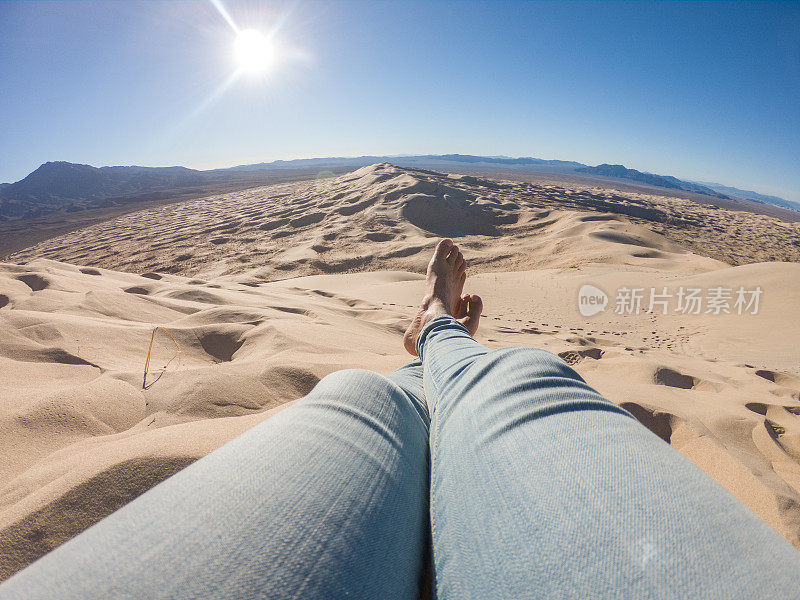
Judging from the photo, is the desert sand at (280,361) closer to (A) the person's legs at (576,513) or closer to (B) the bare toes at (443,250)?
(A) the person's legs at (576,513)

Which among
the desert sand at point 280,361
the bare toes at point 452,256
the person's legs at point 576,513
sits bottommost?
the desert sand at point 280,361

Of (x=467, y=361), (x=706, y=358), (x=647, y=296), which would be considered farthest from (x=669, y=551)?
(x=647, y=296)

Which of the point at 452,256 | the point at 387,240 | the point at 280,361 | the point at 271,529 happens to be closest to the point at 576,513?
the point at 271,529

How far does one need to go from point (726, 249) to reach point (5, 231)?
32.8 meters

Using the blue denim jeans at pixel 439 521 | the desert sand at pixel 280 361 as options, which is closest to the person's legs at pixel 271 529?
the blue denim jeans at pixel 439 521

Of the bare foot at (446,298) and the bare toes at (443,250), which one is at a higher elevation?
the bare toes at (443,250)

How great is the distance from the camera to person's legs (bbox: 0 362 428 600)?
409 mm

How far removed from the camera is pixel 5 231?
61.5ft

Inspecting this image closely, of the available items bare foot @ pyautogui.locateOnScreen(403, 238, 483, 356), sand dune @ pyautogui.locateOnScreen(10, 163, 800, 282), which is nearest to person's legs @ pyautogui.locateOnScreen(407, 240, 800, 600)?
bare foot @ pyautogui.locateOnScreen(403, 238, 483, 356)

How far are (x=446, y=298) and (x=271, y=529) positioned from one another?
6.95ft

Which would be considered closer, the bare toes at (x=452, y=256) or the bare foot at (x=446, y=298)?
the bare foot at (x=446, y=298)

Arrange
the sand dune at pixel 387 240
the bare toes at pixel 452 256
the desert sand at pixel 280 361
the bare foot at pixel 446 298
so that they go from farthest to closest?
the sand dune at pixel 387 240 → the bare toes at pixel 452 256 → the bare foot at pixel 446 298 → the desert sand at pixel 280 361

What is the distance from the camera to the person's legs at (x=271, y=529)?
41 cm

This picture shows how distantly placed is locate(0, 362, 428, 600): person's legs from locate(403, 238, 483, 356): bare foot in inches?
51.9
